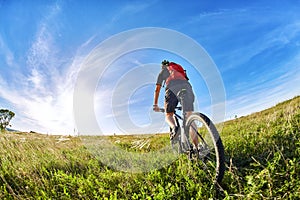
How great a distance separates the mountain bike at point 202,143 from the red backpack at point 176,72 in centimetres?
40

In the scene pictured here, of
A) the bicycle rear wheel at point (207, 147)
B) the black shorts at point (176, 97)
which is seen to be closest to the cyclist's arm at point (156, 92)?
the black shorts at point (176, 97)

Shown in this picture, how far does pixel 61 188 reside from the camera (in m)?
6.36

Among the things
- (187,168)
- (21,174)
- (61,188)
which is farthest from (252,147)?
(21,174)

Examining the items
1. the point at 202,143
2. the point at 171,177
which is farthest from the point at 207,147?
the point at 171,177

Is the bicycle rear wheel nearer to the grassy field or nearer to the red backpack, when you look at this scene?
the grassy field

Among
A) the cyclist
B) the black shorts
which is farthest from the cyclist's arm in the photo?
the black shorts

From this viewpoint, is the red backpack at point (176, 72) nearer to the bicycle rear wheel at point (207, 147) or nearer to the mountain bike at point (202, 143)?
the mountain bike at point (202, 143)

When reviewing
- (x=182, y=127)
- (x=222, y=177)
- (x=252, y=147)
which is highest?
(x=182, y=127)

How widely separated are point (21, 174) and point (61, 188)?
152 cm

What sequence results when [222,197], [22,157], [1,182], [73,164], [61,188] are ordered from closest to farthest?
1. [222,197]
2. [61,188]
3. [1,182]
4. [73,164]
5. [22,157]

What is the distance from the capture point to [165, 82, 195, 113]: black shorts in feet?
22.0

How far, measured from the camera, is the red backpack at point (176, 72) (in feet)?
22.6

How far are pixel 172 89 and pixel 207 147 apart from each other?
66.4 inches

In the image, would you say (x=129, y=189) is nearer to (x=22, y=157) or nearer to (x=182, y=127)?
(x=182, y=127)
